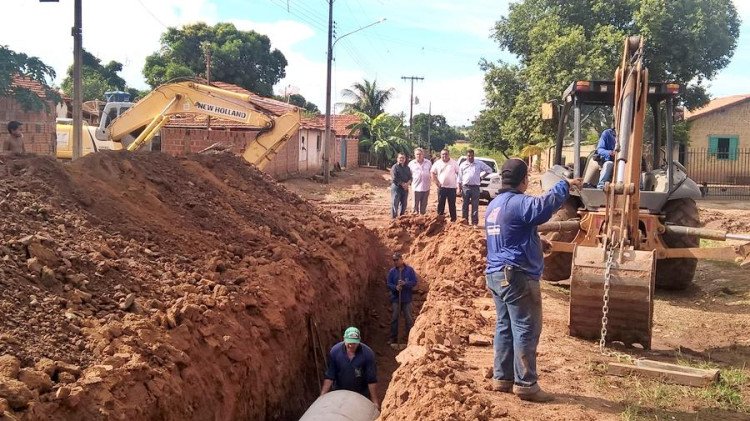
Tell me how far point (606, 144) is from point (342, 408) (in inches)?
167

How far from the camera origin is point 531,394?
484 centimetres

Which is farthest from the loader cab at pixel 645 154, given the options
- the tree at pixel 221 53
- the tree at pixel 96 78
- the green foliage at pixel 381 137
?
the tree at pixel 221 53

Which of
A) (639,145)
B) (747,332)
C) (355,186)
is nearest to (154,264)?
(639,145)

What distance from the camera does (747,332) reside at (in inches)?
285

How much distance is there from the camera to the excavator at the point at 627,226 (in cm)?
596

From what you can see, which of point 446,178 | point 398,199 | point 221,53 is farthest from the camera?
point 221,53

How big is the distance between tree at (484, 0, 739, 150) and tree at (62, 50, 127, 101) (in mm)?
23449

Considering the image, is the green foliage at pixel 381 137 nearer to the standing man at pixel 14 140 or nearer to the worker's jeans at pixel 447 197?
the worker's jeans at pixel 447 197

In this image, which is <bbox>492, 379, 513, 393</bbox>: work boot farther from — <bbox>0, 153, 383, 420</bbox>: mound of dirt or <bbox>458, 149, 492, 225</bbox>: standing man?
<bbox>458, 149, 492, 225</bbox>: standing man

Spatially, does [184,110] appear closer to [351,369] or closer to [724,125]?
[351,369]

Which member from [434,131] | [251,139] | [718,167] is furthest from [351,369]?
[434,131]

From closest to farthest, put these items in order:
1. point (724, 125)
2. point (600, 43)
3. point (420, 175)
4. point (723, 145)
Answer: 1. point (420, 175)
2. point (600, 43)
3. point (724, 125)
4. point (723, 145)

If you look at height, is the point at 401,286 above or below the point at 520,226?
below

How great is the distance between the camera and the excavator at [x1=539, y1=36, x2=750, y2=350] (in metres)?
5.96
